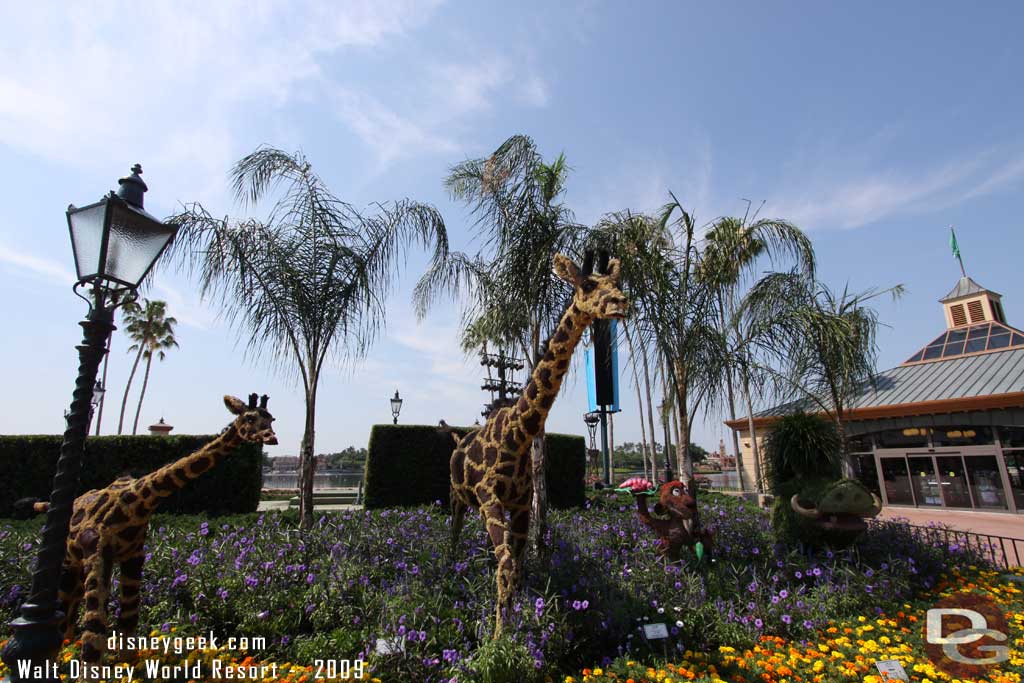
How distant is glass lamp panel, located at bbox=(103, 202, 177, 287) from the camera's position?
3445mm

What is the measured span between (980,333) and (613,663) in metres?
22.2

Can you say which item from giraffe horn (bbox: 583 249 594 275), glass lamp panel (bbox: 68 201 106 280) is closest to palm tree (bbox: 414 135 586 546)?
giraffe horn (bbox: 583 249 594 275)

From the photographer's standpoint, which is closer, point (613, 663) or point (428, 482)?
point (613, 663)

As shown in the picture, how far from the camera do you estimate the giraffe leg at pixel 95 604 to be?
158 inches

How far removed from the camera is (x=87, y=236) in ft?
11.4

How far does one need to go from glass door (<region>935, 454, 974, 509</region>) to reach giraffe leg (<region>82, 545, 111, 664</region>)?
2073 centimetres

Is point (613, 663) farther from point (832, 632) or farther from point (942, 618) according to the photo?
point (942, 618)

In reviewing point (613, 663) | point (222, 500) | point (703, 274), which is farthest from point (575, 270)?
point (222, 500)

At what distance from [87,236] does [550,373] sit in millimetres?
3747

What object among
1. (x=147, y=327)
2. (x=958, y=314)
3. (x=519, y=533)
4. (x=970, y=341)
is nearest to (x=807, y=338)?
(x=519, y=533)

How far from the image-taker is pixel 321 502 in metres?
20.4

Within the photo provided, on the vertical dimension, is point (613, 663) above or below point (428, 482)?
below

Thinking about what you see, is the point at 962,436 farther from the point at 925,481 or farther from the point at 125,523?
the point at 125,523

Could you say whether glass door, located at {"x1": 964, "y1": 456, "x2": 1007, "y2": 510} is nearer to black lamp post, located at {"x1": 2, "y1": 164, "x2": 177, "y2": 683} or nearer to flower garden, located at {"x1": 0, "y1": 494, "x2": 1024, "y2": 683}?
flower garden, located at {"x1": 0, "y1": 494, "x2": 1024, "y2": 683}
